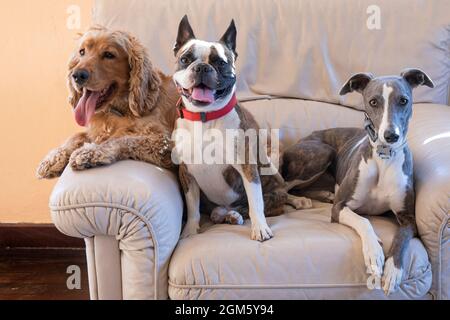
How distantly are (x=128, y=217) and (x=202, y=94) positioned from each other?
422mm

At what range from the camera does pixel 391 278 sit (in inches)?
55.8

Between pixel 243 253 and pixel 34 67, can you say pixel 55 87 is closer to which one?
pixel 34 67

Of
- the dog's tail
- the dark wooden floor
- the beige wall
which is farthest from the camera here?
the beige wall

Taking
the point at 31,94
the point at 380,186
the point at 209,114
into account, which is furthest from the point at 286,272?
the point at 31,94

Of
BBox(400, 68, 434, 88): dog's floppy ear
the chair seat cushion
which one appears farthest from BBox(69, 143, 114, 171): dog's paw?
BBox(400, 68, 434, 88): dog's floppy ear

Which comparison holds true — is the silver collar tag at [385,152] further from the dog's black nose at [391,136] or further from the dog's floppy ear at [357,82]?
the dog's floppy ear at [357,82]

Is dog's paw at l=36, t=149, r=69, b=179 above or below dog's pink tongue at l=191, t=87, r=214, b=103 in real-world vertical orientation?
below

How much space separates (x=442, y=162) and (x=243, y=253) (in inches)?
26.6

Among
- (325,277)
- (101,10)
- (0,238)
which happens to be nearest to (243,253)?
(325,277)

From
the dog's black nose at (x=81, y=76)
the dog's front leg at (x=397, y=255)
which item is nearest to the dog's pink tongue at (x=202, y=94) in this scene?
the dog's black nose at (x=81, y=76)

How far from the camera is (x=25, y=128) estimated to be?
250 centimetres

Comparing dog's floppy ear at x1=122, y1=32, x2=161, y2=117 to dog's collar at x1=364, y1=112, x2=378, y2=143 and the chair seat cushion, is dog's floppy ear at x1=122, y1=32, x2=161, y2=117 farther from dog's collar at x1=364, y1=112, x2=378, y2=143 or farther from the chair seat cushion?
dog's collar at x1=364, y1=112, x2=378, y2=143

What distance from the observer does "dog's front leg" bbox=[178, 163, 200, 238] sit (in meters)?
1.70

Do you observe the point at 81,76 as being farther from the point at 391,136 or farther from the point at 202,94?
the point at 391,136
